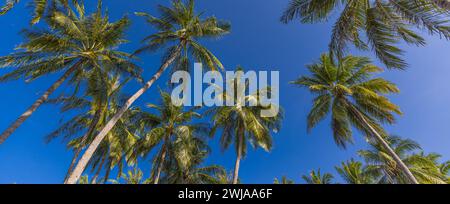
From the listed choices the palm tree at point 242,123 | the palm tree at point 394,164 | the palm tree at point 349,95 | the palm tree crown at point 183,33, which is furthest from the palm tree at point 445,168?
the palm tree crown at point 183,33

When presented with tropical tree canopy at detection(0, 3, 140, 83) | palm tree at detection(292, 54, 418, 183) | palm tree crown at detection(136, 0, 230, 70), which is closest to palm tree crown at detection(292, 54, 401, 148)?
palm tree at detection(292, 54, 418, 183)

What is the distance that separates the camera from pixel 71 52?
11.8m

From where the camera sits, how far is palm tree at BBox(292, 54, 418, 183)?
13719 mm

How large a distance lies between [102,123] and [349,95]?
16687 millimetres

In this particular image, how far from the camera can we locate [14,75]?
34.8 ft

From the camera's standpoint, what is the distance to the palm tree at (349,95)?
45.0 feet

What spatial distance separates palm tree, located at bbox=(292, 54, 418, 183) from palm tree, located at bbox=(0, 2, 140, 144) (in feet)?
39.0

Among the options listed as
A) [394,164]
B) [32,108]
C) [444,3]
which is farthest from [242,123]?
[444,3]

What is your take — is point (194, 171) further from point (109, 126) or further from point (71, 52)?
point (71, 52)

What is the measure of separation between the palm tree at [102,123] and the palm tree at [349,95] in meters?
12.4

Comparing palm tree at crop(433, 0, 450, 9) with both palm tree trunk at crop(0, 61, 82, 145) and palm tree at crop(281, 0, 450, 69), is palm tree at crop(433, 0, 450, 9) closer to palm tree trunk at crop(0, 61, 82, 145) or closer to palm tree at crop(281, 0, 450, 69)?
palm tree at crop(281, 0, 450, 69)

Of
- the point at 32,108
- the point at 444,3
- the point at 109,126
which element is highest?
the point at 444,3

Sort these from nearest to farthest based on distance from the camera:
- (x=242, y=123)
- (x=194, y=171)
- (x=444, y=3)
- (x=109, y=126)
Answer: (x=444, y=3) → (x=109, y=126) → (x=242, y=123) → (x=194, y=171)
